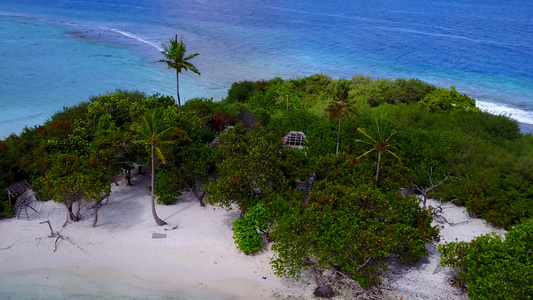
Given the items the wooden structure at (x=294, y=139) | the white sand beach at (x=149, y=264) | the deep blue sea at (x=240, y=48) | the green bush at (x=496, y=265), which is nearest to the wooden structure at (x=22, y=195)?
the white sand beach at (x=149, y=264)

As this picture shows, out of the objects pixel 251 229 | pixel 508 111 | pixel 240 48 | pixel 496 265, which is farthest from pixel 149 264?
pixel 240 48

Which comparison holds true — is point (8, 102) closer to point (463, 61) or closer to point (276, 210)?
point (276, 210)

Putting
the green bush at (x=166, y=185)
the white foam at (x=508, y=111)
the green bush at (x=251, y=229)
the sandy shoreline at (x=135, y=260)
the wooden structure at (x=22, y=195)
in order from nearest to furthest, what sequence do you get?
the sandy shoreline at (x=135, y=260)
the green bush at (x=251, y=229)
the wooden structure at (x=22, y=195)
the green bush at (x=166, y=185)
the white foam at (x=508, y=111)

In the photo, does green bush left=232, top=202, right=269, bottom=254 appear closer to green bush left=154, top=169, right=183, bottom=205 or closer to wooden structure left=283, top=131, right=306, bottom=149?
green bush left=154, top=169, right=183, bottom=205

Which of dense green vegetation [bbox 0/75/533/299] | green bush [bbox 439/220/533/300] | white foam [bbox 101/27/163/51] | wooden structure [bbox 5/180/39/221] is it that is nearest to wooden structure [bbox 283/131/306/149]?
dense green vegetation [bbox 0/75/533/299]

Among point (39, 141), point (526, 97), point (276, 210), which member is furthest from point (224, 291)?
point (526, 97)

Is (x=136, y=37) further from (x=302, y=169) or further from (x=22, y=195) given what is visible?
(x=302, y=169)

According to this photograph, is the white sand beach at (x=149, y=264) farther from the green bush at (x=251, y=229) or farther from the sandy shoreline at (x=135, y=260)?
the green bush at (x=251, y=229)
